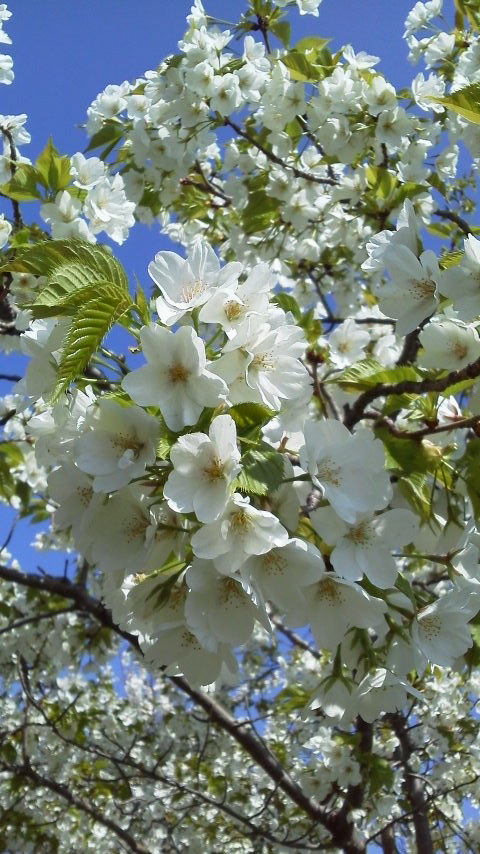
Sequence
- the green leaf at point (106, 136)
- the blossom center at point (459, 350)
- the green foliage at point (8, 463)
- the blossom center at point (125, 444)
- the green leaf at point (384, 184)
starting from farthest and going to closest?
1. the green foliage at point (8, 463)
2. the green leaf at point (106, 136)
3. the green leaf at point (384, 184)
4. the blossom center at point (459, 350)
5. the blossom center at point (125, 444)

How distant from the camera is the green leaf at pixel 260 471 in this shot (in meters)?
1.08

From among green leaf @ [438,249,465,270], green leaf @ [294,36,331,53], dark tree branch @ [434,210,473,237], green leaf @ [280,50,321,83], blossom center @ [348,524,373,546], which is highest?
green leaf @ [294,36,331,53]

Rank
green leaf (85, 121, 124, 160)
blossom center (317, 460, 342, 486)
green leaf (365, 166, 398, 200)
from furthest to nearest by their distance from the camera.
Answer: green leaf (85, 121, 124, 160), green leaf (365, 166, 398, 200), blossom center (317, 460, 342, 486)

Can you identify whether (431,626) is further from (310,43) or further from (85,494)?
(310,43)

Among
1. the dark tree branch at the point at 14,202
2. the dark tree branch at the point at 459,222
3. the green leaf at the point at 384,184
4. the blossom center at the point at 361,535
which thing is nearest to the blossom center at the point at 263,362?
the blossom center at the point at 361,535

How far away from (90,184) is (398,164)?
4.51ft

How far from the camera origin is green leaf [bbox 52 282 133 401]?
105 cm

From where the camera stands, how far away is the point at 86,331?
1066 mm

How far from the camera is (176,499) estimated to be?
1.08 meters

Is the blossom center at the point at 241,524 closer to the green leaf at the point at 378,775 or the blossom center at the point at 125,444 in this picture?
the blossom center at the point at 125,444

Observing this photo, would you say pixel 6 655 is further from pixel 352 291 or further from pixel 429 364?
pixel 429 364

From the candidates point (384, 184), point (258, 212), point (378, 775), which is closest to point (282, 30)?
point (258, 212)

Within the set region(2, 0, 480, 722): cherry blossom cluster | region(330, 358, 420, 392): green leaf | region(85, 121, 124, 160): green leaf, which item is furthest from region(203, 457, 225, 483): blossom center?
region(85, 121, 124, 160): green leaf

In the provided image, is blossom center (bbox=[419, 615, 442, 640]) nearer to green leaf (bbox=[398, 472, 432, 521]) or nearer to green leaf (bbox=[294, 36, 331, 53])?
green leaf (bbox=[398, 472, 432, 521])
